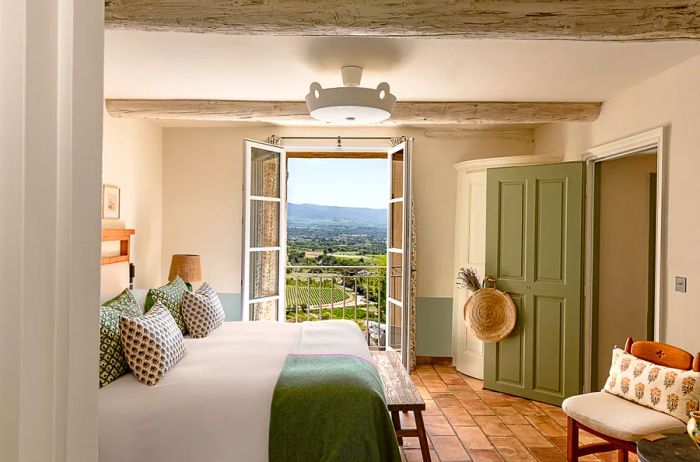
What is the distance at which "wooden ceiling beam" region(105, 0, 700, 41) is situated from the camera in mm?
2207

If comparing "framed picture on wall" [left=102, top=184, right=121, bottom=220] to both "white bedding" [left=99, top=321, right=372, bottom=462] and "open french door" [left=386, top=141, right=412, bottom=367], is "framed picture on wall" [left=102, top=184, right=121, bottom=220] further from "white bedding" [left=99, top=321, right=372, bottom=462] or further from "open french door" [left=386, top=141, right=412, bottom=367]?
"open french door" [left=386, top=141, right=412, bottom=367]

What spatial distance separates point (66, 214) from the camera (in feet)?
1.49

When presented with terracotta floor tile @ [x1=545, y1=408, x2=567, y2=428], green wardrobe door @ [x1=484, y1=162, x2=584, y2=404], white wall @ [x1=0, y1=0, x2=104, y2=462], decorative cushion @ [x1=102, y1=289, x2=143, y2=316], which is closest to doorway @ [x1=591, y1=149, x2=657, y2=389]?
green wardrobe door @ [x1=484, y1=162, x2=584, y2=404]

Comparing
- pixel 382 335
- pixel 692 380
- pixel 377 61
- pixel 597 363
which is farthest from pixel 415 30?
pixel 382 335

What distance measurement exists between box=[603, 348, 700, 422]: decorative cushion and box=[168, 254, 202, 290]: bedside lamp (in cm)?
349

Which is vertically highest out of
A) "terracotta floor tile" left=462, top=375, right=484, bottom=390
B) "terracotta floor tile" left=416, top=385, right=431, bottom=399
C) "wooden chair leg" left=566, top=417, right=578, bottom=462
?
"wooden chair leg" left=566, top=417, right=578, bottom=462

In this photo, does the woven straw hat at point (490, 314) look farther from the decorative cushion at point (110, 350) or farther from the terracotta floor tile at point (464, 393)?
the decorative cushion at point (110, 350)

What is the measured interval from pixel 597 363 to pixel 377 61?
120 inches

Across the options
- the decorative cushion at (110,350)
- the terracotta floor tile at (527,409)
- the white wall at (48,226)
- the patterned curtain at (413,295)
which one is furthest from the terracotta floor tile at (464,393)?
the white wall at (48,226)

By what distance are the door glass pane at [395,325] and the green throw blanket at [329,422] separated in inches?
104

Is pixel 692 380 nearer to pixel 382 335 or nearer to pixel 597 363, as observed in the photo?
pixel 597 363

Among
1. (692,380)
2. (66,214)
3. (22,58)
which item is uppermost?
(22,58)

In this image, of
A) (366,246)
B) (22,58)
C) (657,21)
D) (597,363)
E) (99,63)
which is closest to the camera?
(22,58)

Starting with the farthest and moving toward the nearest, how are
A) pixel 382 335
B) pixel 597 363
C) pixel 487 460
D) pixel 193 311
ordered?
pixel 382 335, pixel 597 363, pixel 193 311, pixel 487 460
